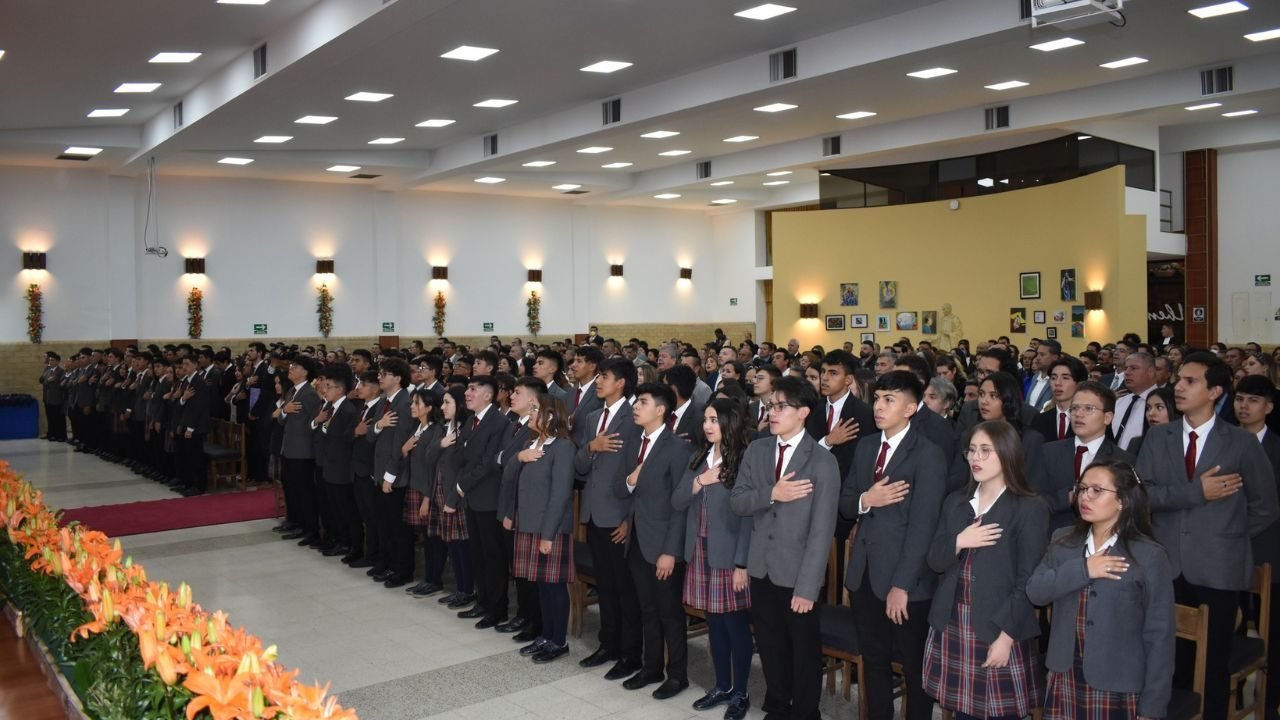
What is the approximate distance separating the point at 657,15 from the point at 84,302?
13.2 meters

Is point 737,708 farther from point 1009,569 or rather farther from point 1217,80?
point 1217,80

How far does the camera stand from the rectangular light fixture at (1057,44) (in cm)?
1071

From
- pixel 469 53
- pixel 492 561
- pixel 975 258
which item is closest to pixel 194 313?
pixel 469 53

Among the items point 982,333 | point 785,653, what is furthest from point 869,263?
point 785,653

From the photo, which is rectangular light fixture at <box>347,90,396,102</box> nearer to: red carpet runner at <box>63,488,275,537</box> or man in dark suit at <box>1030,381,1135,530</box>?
red carpet runner at <box>63,488,275,537</box>

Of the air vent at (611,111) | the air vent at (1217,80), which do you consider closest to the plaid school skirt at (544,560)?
the air vent at (611,111)

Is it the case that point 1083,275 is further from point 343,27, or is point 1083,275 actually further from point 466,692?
point 466,692

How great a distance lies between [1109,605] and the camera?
3.43 meters

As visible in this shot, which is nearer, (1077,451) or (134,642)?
(134,642)

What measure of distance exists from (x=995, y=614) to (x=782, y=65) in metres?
8.39

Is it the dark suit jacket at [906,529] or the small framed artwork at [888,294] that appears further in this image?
the small framed artwork at [888,294]

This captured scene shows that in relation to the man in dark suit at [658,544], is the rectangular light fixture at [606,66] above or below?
above

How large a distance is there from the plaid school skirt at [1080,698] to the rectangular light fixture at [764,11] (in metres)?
7.14

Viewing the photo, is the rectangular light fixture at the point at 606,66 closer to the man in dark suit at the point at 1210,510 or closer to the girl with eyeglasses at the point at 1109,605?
the man in dark suit at the point at 1210,510
